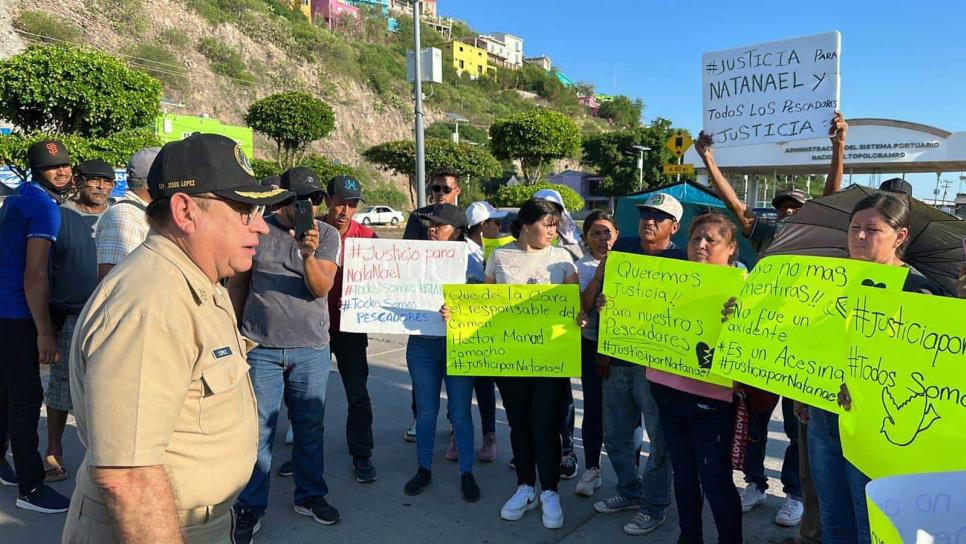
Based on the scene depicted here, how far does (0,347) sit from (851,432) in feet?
14.1

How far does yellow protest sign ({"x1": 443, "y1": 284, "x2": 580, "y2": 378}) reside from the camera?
10.8 feet

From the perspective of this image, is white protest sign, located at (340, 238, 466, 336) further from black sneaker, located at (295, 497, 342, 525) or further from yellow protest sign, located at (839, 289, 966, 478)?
yellow protest sign, located at (839, 289, 966, 478)

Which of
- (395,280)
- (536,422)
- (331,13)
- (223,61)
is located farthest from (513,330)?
(331,13)

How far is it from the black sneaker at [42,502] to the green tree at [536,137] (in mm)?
32702

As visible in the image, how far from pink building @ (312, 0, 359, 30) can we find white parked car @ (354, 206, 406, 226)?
2536 inches

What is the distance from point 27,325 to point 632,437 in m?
3.63

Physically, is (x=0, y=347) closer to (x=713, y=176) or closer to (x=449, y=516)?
(x=449, y=516)

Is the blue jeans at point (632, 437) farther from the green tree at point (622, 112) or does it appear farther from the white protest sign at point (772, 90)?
the green tree at point (622, 112)

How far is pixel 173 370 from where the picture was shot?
1.31 meters

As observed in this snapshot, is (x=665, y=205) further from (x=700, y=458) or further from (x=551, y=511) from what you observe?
(x=551, y=511)

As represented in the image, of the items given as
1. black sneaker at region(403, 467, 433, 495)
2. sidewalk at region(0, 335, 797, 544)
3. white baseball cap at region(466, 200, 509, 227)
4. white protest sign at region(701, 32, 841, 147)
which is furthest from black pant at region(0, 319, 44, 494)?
white protest sign at region(701, 32, 841, 147)

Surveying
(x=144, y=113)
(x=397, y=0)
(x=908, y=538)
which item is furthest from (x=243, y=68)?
(x=397, y=0)

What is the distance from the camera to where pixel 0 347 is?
3.37 metres

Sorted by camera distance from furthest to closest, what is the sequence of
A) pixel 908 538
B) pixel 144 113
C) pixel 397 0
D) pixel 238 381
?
pixel 397 0 < pixel 144 113 < pixel 238 381 < pixel 908 538
